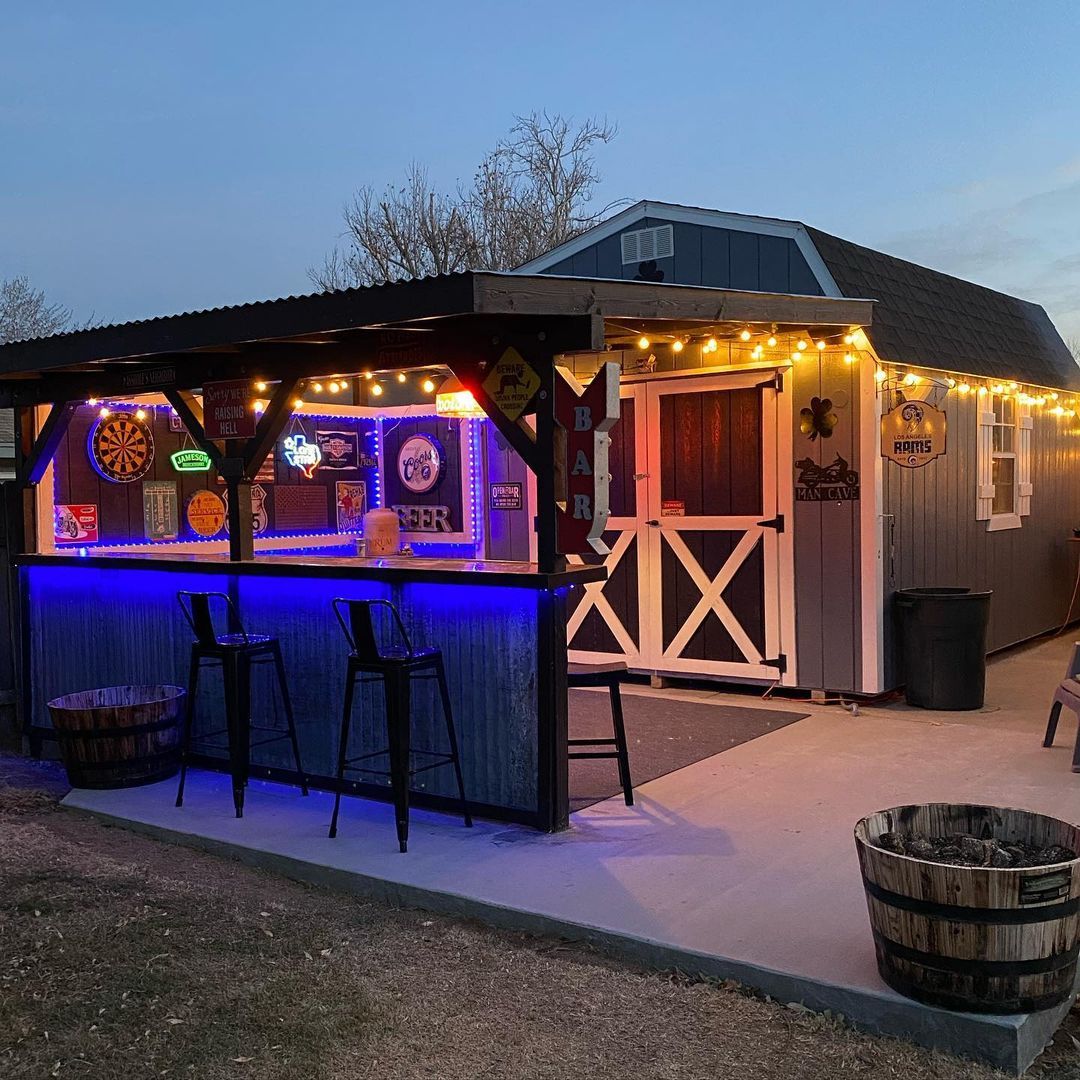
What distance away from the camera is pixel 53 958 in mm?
4098

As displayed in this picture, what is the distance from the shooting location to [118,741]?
6.19 meters

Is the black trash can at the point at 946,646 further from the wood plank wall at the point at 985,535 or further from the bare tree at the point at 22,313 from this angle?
the bare tree at the point at 22,313

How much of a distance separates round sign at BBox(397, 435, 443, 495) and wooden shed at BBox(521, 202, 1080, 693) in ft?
5.87

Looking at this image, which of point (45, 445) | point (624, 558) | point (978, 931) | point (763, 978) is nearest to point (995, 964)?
point (978, 931)

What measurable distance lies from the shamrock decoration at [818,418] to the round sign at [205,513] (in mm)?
4355

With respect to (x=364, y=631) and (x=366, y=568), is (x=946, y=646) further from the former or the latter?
(x=364, y=631)

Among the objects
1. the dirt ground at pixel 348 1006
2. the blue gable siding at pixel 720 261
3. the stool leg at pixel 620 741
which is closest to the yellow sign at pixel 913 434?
the blue gable siding at pixel 720 261

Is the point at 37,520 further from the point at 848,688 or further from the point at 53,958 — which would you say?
the point at 848,688

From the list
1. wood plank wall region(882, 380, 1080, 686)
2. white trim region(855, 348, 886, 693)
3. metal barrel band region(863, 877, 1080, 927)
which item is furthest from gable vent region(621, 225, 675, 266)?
metal barrel band region(863, 877, 1080, 927)

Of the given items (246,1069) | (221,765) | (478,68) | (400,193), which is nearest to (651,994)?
(246,1069)

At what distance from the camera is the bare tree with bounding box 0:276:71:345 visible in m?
32.9

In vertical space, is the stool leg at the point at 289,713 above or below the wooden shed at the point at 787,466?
below

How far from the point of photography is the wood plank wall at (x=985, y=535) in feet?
26.9

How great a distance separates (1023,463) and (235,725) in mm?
7817
